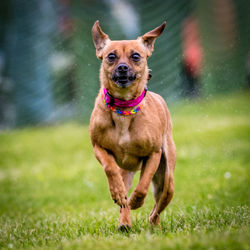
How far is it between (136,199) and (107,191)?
3537 mm

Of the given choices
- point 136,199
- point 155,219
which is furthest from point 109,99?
point 155,219

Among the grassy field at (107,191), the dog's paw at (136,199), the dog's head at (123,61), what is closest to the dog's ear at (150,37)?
the dog's head at (123,61)

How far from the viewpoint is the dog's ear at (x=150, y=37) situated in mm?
4500

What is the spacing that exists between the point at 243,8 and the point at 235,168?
396cm

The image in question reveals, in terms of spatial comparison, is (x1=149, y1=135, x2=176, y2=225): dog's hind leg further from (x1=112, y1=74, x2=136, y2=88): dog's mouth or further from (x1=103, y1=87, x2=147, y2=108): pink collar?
(x1=112, y1=74, x2=136, y2=88): dog's mouth

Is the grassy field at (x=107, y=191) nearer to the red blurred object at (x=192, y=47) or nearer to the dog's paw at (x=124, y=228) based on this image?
the dog's paw at (x=124, y=228)

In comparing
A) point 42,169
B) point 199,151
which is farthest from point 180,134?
point 42,169

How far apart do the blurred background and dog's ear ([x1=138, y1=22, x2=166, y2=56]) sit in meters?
3.79

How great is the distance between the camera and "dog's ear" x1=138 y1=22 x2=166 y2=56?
177 inches

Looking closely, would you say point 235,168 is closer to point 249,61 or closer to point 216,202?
point 216,202

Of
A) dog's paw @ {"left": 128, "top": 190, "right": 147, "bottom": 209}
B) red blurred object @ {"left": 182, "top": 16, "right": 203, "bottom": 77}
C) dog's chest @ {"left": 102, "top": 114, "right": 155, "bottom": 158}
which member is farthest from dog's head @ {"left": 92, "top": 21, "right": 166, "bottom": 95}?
red blurred object @ {"left": 182, "top": 16, "right": 203, "bottom": 77}

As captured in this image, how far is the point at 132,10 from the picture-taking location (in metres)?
10.4

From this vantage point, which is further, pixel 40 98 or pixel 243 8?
pixel 40 98

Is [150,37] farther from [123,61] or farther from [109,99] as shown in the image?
[109,99]
